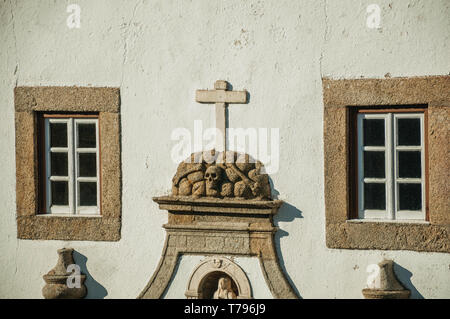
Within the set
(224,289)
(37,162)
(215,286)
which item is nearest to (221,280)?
(224,289)

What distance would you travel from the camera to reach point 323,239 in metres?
7.91

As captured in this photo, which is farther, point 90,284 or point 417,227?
point 90,284

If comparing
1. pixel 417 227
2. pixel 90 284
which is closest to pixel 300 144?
pixel 417 227

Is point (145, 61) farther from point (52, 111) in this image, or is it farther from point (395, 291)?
point (395, 291)

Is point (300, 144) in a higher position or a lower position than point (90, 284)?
higher

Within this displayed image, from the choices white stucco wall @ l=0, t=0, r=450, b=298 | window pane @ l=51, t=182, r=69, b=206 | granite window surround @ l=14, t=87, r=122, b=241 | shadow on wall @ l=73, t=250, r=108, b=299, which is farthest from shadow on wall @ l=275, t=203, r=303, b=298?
window pane @ l=51, t=182, r=69, b=206

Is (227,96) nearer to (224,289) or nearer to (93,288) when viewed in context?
(224,289)

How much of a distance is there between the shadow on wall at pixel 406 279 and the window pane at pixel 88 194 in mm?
2938

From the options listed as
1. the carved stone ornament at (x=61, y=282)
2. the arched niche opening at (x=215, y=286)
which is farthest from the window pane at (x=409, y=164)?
the carved stone ornament at (x=61, y=282)

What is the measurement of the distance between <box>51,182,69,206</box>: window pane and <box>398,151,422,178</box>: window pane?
320cm

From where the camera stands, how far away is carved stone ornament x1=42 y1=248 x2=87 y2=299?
8.34 meters

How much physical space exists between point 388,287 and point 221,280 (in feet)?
4.98

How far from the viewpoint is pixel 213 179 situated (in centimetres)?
798

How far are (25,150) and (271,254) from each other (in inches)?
102
